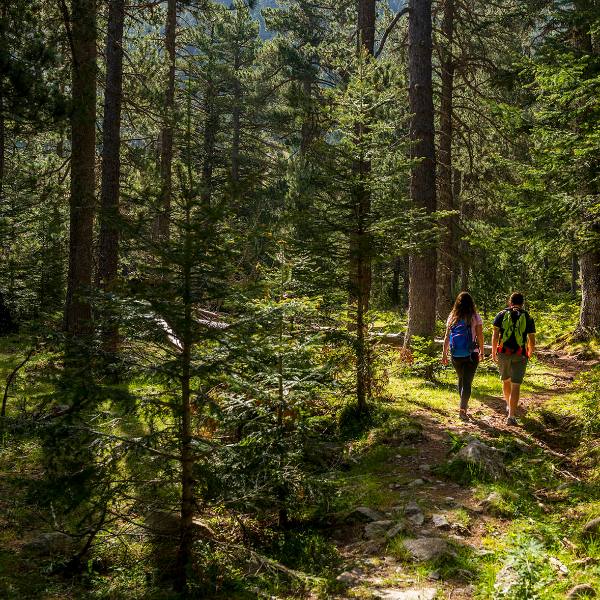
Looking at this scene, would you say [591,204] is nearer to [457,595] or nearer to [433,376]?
[433,376]

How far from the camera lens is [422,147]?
11.2 m

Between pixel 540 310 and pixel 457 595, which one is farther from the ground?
pixel 540 310

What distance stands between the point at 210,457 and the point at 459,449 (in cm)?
348

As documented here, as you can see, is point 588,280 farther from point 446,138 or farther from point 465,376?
point 465,376

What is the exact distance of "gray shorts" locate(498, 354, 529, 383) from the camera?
830 centimetres

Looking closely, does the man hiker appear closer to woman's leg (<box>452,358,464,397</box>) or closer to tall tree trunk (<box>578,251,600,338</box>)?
woman's leg (<box>452,358,464,397</box>)

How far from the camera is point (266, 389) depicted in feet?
19.1

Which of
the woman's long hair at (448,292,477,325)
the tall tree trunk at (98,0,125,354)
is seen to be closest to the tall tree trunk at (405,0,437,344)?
the woman's long hair at (448,292,477,325)

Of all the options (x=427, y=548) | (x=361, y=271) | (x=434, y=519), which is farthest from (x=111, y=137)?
(x=427, y=548)

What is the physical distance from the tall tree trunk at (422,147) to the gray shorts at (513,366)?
2916 millimetres

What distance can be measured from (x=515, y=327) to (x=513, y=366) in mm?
597

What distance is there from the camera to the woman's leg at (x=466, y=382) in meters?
8.48

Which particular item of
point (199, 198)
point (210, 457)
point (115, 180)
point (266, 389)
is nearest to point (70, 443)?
point (210, 457)

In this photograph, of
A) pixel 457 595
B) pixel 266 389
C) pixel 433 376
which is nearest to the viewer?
pixel 457 595
